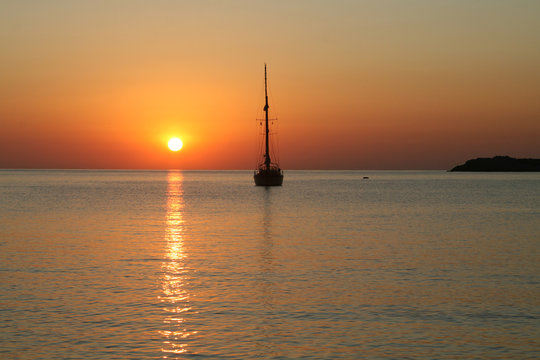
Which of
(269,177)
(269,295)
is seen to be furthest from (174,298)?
(269,177)

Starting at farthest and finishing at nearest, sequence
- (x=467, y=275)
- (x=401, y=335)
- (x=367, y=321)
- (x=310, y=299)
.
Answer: (x=467, y=275) → (x=310, y=299) → (x=367, y=321) → (x=401, y=335)

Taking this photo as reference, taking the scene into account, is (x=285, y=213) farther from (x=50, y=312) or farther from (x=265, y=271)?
(x=50, y=312)

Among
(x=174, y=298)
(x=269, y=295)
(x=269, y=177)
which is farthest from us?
(x=269, y=177)

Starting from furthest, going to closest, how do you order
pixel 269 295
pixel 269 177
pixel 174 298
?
pixel 269 177 → pixel 269 295 → pixel 174 298

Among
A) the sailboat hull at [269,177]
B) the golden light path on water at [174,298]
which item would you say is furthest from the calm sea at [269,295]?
the sailboat hull at [269,177]

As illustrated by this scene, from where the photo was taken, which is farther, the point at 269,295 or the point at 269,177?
the point at 269,177

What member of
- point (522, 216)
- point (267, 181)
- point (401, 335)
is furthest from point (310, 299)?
point (267, 181)

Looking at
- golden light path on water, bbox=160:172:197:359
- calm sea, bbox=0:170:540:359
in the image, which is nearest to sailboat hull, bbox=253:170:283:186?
calm sea, bbox=0:170:540:359

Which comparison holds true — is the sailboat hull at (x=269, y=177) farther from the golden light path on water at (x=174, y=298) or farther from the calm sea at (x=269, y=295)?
the golden light path on water at (x=174, y=298)

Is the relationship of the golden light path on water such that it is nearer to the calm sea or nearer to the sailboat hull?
the calm sea

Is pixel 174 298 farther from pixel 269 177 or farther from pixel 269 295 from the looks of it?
pixel 269 177

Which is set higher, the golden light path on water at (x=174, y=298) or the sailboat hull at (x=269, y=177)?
the sailboat hull at (x=269, y=177)

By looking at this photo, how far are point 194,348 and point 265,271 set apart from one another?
12731mm

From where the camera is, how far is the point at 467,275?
92.2 feet
